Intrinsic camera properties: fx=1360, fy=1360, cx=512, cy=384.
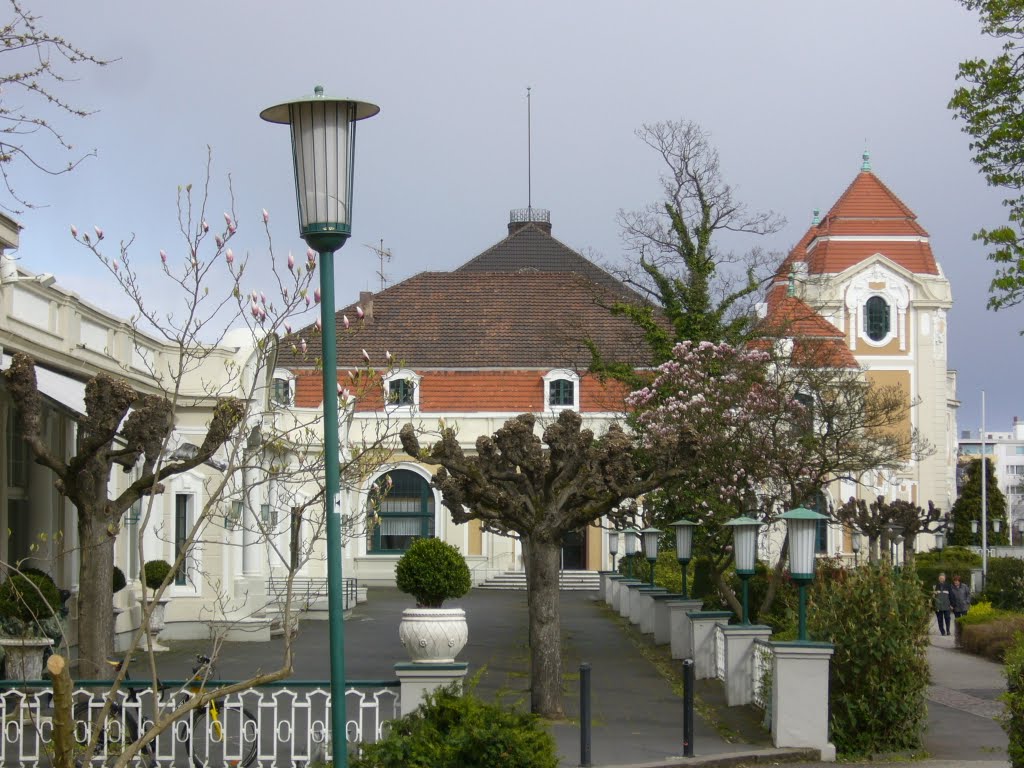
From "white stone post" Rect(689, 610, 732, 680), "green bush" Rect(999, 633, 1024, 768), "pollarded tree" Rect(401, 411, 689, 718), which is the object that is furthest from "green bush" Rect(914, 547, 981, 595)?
"green bush" Rect(999, 633, 1024, 768)

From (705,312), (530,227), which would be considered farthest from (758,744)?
(530,227)

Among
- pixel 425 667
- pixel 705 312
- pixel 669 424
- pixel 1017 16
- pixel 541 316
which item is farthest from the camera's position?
pixel 541 316

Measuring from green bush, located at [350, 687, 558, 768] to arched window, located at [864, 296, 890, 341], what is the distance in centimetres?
5272

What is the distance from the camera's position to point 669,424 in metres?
24.0

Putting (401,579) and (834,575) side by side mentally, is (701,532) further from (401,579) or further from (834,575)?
(401,579)

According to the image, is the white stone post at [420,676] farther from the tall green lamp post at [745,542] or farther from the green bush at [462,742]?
the tall green lamp post at [745,542]

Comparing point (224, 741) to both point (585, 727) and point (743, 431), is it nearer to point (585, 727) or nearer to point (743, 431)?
point (585, 727)

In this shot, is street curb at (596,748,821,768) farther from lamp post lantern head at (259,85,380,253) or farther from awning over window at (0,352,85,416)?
awning over window at (0,352,85,416)

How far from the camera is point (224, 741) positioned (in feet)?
35.4

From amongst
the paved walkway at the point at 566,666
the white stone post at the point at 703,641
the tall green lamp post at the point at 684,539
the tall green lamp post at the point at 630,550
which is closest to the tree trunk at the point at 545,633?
the paved walkway at the point at 566,666

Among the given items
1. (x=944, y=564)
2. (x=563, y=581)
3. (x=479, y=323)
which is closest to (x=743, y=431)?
(x=944, y=564)

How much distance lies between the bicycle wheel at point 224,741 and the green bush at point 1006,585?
76.5 feet

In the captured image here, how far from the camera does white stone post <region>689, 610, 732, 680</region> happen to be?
1930 centimetres

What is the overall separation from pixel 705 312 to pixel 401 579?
9316mm
